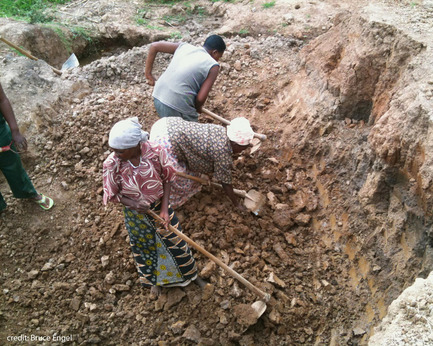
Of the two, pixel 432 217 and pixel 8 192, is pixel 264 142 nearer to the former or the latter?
pixel 432 217

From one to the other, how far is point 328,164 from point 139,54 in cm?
345

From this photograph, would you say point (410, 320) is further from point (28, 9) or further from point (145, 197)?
point (28, 9)

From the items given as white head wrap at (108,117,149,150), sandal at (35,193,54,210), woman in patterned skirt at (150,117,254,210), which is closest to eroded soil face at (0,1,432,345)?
sandal at (35,193,54,210)

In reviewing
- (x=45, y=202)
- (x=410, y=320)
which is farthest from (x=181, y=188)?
(x=410, y=320)

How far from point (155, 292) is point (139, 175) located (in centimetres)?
125

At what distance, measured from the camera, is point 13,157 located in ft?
10.9

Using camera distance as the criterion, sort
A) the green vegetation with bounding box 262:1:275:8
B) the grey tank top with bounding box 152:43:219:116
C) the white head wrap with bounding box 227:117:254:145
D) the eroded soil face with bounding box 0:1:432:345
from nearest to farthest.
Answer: the eroded soil face with bounding box 0:1:432:345
the white head wrap with bounding box 227:117:254:145
the grey tank top with bounding box 152:43:219:116
the green vegetation with bounding box 262:1:275:8

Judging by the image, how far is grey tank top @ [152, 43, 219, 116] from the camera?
3.41 m

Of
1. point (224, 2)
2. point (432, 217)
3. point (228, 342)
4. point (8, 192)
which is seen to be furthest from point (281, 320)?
point (224, 2)

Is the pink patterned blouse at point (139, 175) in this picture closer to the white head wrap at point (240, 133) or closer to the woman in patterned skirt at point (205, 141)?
the woman in patterned skirt at point (205, 141)

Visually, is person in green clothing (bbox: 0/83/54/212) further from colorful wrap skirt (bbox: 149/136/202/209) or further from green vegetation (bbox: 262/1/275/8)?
green vegetation (bbox: 262/1/275/8)

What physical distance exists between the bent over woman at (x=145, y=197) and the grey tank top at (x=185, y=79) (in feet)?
3.70

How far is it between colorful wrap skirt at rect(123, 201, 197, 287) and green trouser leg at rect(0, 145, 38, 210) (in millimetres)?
1553

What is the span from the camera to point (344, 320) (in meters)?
2.74
